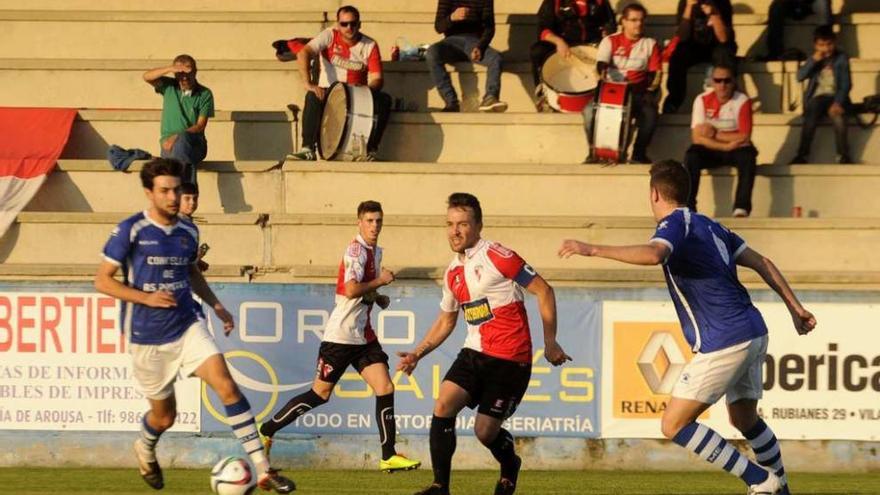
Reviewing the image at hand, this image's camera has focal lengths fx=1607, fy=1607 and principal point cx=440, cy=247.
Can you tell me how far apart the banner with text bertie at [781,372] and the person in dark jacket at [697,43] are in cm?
508

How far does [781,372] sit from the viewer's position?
13086 mm

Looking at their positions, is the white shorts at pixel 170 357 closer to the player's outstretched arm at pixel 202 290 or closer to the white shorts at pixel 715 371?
the player's outstretched arm at pixel 202 290

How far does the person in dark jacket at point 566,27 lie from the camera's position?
1764cm

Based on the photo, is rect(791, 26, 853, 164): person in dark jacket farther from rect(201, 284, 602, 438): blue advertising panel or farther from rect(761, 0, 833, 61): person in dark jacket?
rect(201, 284, 602, 438): blue advertising panel

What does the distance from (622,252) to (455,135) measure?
9129 millimetres

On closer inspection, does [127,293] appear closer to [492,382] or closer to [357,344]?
[492,382]

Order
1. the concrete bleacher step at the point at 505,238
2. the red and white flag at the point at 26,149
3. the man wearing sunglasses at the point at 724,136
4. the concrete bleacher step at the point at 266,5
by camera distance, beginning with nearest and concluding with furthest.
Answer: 1. the concrete bleacher step at the point at 505,238
2. the man wearing sunglasses at the point at 724,136
3. the red and white flag at the point at 26,149
4. the concrete bleacher step at the point at 266,5

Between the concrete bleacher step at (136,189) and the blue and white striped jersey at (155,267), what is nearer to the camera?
the blue and white striped jersey at (155,267)

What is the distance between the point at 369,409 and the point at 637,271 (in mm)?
2550

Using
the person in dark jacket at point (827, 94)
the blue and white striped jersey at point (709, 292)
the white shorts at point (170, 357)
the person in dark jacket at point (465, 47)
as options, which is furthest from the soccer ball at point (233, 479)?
the person in dark jacket at point (827, 94)

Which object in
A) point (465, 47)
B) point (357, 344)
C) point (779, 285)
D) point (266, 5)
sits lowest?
point (357, 344)

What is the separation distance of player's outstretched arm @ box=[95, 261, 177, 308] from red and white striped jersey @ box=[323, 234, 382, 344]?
2.68 metres

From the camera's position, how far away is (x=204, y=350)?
10102mm

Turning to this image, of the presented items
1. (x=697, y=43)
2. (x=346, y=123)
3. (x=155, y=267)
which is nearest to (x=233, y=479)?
(x=155, y=267)
